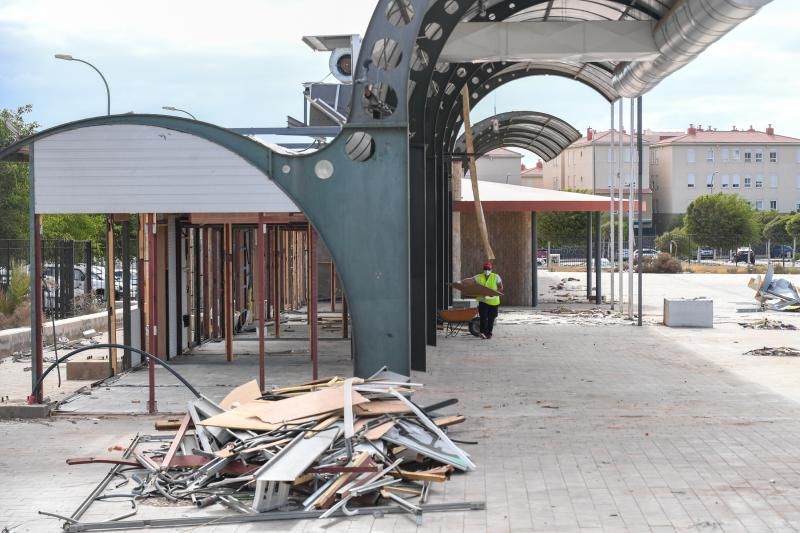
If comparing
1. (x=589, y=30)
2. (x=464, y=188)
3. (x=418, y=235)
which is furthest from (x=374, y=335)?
(x=464, y=188)

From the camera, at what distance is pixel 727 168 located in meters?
102

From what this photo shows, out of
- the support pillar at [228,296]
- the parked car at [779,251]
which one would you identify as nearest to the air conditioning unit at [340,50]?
the support pillar at [228,296]

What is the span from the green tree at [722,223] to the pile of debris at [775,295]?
1779 inches

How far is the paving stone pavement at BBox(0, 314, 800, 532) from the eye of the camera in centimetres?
794

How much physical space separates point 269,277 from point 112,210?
42.4 ft

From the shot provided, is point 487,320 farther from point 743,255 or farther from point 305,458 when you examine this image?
point 743,255

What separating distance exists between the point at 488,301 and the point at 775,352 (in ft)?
16.9

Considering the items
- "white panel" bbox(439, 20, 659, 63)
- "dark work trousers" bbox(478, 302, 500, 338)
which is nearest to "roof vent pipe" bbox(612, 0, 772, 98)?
"white panel" bbox(439, 20, 659, 63)

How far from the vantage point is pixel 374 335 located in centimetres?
1245

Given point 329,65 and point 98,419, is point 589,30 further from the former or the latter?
point 98,419

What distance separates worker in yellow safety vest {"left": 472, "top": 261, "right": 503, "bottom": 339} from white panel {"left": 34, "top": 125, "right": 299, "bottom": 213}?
8648 millimetres

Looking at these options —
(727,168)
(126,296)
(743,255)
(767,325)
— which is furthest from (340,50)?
(727,168)

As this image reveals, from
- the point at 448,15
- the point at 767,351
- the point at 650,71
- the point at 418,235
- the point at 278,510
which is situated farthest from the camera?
the point at 650,71

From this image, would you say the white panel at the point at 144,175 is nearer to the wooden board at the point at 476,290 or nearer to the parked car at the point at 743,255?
the wooden board at the point at 476,290
